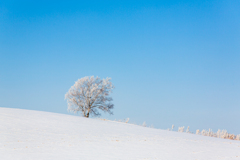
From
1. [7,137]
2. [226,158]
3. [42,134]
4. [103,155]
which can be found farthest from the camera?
[42,134]

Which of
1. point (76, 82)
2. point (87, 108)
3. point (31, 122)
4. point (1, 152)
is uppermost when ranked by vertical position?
point (76, 82)

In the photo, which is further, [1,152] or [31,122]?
[31,122]

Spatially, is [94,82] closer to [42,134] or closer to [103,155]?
[42,134]

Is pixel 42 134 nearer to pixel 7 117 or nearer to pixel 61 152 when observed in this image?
pixel 61 152

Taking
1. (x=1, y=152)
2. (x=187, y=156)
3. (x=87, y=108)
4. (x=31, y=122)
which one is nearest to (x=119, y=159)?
(x=187, y=156)

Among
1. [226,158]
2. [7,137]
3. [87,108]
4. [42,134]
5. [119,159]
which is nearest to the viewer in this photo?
[119,159]

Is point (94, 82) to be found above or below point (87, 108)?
above

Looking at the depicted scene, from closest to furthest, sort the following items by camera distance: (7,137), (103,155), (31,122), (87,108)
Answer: (103,155) < (7,137) < (31,122) < (87,108)

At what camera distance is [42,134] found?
21172mm

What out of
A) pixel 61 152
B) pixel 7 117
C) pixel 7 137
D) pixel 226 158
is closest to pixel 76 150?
pixel 61 152

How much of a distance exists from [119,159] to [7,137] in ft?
34.1

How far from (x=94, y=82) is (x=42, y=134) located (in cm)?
2061

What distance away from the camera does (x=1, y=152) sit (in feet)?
46.1

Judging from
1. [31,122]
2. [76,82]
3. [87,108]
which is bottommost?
[31,122]
